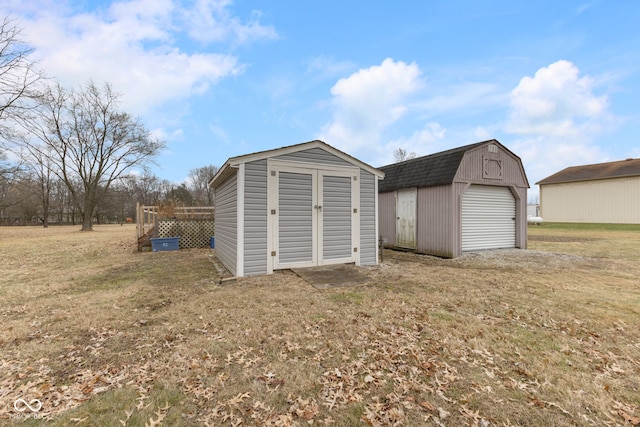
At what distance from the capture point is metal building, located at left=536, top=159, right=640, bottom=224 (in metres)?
20.4

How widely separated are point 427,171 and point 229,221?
21.9 feet

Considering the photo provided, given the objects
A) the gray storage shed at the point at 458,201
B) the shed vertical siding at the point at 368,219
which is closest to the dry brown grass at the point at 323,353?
the shed vertical siding at the point at 368,219

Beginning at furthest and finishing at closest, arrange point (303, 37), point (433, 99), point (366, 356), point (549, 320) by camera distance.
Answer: point (433, 99), point (303, 37), point (549, 320), point (366, 356)

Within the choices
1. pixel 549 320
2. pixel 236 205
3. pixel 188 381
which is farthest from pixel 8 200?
pixel 549 320

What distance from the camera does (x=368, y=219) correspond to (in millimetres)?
6887

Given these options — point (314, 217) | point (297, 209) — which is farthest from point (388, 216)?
point (297, 209)

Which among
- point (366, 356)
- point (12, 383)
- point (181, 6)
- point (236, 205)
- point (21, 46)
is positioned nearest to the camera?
point (12, 383)

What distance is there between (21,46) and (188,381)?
54.5 feet

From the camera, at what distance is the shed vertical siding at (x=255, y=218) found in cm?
559

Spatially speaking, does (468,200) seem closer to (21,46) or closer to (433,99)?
(433,99)

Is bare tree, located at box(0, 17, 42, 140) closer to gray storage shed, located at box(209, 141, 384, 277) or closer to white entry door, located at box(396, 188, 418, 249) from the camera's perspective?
gray storage shed, located at box(209, 141, 384, 277)

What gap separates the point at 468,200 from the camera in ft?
29.5

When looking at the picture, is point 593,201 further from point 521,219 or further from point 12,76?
point 12,76

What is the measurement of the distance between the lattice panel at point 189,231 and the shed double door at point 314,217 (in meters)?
6.82
